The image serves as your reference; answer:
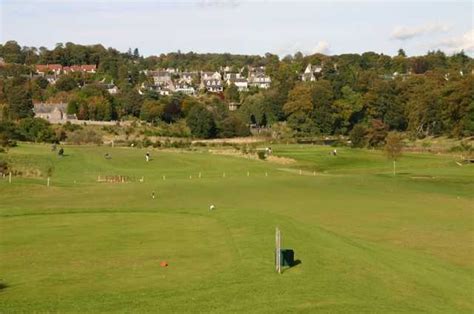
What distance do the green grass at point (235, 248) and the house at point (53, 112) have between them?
246 feet

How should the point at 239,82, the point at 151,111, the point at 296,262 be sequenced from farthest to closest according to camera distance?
the point at 239,82
the point at 151,111
the point at 296,262

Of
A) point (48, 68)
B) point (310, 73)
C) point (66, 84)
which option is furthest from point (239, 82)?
point (66, 84)

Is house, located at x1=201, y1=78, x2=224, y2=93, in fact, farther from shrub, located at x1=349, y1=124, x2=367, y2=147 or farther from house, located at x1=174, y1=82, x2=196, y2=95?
shrub, located at x1=349, y1=124, x2=367, y2=147

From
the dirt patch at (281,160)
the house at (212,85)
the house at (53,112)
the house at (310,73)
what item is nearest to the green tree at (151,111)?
the house at (53,112)

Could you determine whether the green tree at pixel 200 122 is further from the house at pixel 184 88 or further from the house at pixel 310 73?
the house at pixel 184 88

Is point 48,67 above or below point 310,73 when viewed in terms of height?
above

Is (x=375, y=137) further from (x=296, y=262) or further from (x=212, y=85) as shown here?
(x=212, y=85)

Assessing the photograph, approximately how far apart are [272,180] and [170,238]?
85.8ft

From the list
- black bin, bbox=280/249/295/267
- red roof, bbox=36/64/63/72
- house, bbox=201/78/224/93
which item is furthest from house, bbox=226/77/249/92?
black bin, bbox=280/249/295/267

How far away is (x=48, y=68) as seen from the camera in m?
184

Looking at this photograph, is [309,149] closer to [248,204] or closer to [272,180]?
[272,180]

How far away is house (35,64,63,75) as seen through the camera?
180m

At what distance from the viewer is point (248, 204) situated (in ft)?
118

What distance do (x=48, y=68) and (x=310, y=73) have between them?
236 ft
